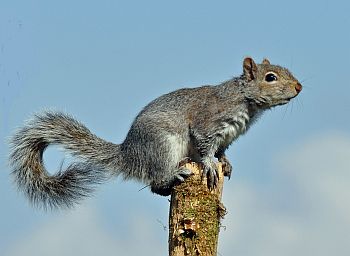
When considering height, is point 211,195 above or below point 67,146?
below

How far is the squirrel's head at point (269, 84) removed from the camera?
5969 millimetres

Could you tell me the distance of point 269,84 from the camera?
19.8 feet

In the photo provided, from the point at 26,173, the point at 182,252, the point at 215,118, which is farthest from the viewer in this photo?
the point at 26,173

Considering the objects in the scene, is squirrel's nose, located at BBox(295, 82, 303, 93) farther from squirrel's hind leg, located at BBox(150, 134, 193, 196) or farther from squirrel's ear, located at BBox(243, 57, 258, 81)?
squirrel's hind leg, located at BBox(150, 134, 193, 196)

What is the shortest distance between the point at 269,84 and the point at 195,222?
5.50 ft

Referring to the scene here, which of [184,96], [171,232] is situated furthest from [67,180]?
[171,232]

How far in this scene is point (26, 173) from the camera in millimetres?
6293

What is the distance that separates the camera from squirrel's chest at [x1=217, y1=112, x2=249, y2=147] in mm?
5867

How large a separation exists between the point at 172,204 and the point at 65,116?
71.4 inches

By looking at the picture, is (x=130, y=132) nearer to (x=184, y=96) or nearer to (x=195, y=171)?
(x=184, y=96)

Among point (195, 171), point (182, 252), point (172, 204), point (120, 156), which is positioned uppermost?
point (120, 156)

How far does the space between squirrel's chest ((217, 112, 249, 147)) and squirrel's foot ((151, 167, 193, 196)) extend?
513 millimetres

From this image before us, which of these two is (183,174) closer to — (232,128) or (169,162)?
(169,162)

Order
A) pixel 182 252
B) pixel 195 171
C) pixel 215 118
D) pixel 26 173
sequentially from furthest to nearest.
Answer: pixel 26 173, pixel 215 118, pixel 195 171, pixel 182 252
